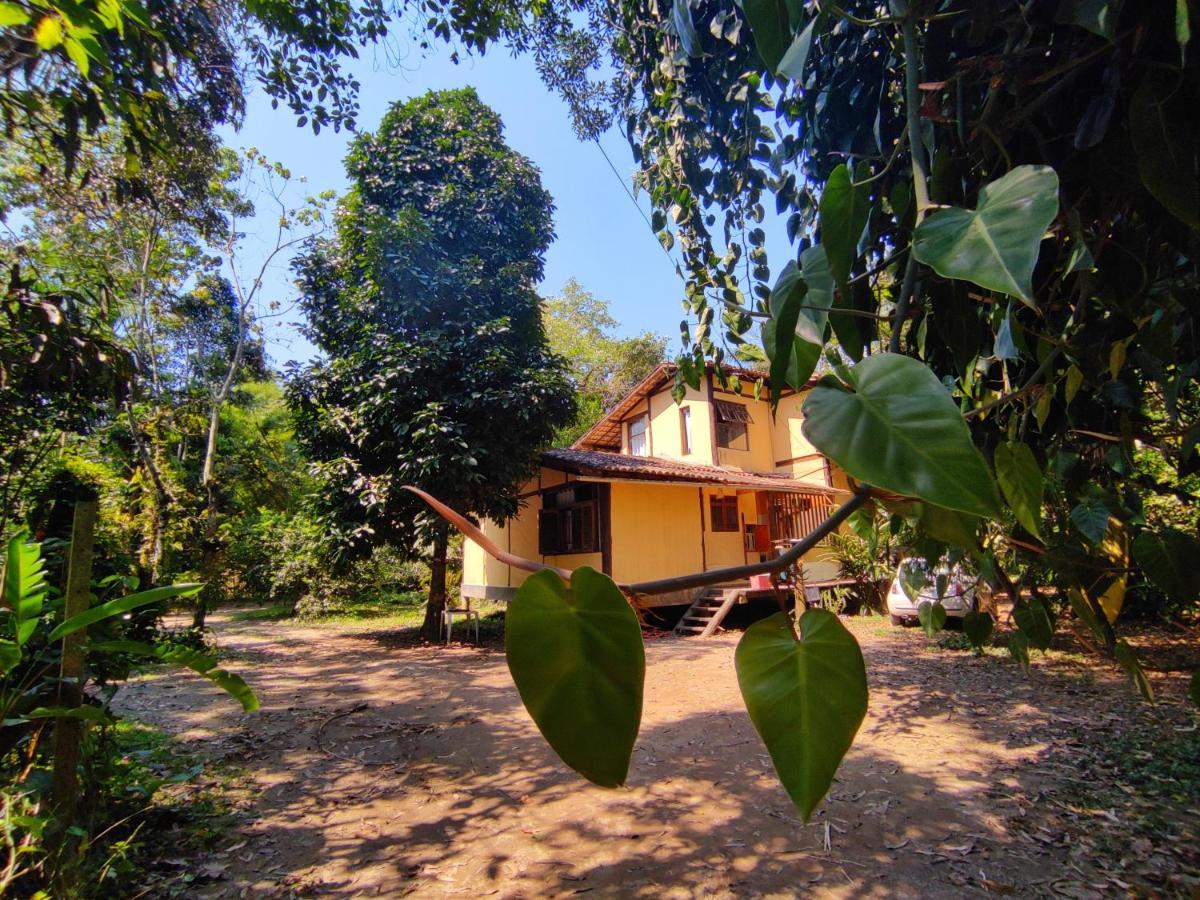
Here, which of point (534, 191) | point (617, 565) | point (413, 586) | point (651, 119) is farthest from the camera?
point (413, 586)

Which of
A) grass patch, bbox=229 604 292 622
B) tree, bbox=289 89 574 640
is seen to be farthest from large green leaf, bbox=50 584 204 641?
grass patch, bbox=229 604 292 622

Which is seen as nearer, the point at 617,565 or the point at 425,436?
the point at 425,436

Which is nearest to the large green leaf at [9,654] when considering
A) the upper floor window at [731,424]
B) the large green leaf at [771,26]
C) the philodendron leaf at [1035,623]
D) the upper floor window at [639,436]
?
the large green leaf at [771,26]

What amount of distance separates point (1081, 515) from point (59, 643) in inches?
132

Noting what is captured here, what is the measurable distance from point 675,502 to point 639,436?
13.0 ft

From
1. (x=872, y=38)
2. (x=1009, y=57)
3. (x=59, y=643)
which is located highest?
(x=872, y=38)

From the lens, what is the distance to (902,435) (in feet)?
1.01

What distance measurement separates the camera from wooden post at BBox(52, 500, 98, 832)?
79.2 inches

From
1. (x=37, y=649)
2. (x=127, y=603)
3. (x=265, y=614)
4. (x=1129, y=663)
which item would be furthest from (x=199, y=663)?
(x=265, y=614)

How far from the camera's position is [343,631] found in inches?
411

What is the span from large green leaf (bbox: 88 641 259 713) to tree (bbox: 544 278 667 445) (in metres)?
18.2

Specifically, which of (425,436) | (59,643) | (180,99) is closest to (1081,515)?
(59,643)

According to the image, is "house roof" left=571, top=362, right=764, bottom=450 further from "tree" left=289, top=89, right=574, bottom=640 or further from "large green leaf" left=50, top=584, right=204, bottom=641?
"large green leaf" left=50, top=584, right=204, bottom=641

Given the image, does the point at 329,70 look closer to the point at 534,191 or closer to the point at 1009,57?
the point at 1009,57
